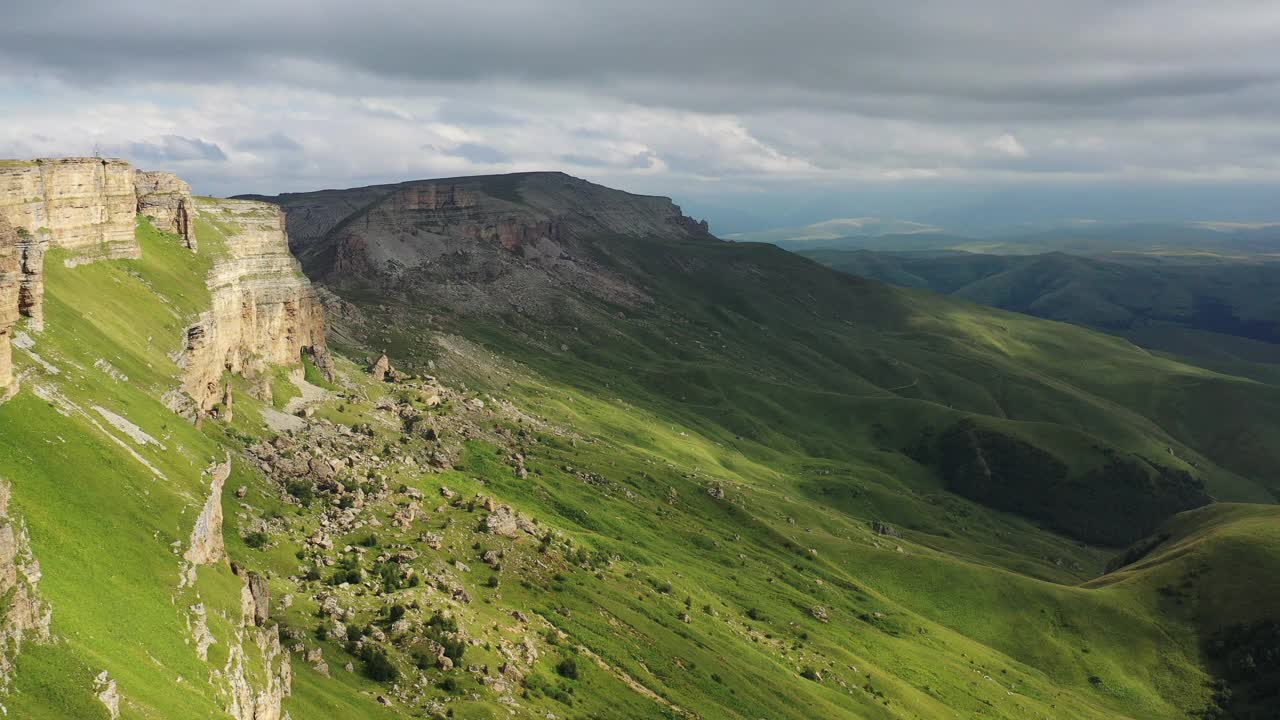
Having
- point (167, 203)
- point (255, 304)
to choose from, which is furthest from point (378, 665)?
point (167, 203)

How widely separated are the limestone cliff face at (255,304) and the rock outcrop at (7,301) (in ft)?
139

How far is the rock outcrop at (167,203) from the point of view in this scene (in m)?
108

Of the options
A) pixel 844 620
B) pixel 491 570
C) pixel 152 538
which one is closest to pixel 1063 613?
pixel 844 620

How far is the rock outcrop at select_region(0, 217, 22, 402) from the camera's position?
53.6 meters

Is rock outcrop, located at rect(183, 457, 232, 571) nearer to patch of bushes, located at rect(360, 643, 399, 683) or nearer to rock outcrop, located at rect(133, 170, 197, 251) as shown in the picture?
patch of bushes, located at rect(360, 643, 399, 683)

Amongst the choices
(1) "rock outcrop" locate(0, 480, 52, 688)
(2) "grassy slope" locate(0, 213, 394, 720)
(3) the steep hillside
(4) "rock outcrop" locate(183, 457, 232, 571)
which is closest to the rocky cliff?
(3) the steep hillside

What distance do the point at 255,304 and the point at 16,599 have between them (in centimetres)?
8595

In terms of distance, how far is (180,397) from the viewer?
8388 cm

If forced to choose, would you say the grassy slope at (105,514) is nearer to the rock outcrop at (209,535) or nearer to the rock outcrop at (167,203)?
the rock outcrop at (209,535)

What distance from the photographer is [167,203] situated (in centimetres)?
11025

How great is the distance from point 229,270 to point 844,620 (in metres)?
104

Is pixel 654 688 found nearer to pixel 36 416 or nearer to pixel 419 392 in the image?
pixel 36 416

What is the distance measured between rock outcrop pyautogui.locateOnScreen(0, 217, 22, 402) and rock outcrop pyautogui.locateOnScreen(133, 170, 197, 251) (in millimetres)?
54859

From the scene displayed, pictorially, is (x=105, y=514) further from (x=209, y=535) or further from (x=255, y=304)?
(x=255, y=304)
